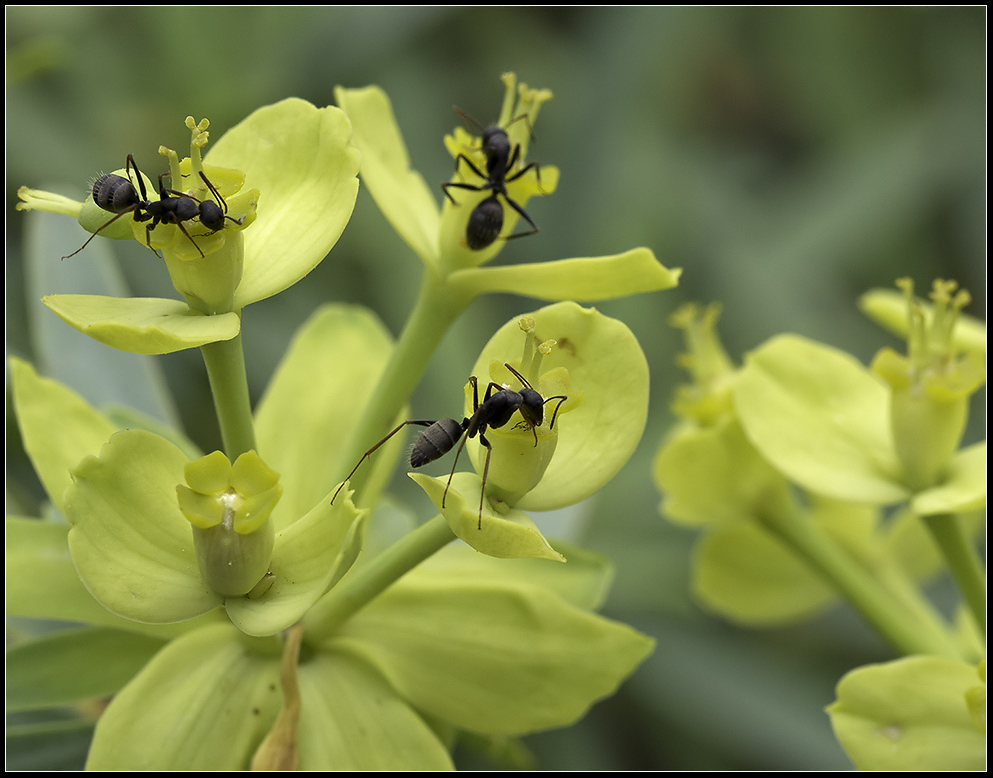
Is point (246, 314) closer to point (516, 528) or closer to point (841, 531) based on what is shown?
point (841, 531)

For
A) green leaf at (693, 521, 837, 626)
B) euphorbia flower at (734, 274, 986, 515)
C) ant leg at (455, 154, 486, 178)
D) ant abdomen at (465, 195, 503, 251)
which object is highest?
ant leg at (455, 154, 486, 178)

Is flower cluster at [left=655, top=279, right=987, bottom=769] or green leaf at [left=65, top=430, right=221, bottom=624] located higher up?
green leaf at [left=65, top=430, right=221, bottom=624]

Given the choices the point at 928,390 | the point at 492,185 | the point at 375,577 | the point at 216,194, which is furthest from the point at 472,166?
the point at 928,390

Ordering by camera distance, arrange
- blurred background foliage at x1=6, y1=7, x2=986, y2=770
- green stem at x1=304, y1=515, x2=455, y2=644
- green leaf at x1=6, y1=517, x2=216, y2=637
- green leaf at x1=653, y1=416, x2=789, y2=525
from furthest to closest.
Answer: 1. blurred background foliage at x1=6, y1=7, x2=986, y2=770
2. green leaf at x1=653, y1=416, x2=789, y2=525
3. green leaf at x1=6, y1=517, x2=216, y2=637
4. green stem at x1=304, y1=515, x2=455, y2=644

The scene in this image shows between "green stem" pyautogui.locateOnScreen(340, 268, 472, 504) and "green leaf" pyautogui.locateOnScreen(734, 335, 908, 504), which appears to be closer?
"green stem" pyautogui.locateOnScreen(340, 268, 472, 504)

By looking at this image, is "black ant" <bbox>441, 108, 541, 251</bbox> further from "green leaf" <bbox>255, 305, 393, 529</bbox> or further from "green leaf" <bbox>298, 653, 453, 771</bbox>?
"green leaf" <bbox>298, 653, 453, 771</bbox>

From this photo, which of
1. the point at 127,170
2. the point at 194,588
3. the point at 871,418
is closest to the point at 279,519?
the point at 194,588

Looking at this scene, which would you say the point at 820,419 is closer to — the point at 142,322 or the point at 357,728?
the point at 357,728

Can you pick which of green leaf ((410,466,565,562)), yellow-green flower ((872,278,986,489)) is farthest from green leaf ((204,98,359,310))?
yellow-green flower ((872,278,986,489))

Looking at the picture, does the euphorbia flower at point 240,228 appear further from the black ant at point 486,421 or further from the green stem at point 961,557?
the green stem at point 961,557
